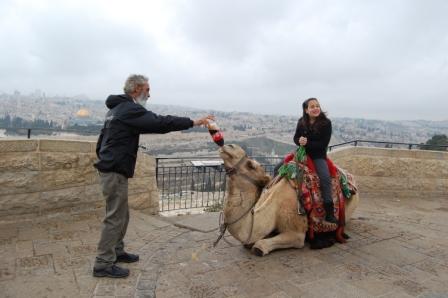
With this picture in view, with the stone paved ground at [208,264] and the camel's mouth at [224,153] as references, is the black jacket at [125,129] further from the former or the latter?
the stone paved ground at [208,264]

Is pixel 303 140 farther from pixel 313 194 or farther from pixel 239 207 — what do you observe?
pixel 239 207

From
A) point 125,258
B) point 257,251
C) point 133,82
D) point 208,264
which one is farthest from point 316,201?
point 133,82

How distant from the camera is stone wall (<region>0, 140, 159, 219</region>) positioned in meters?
6.13

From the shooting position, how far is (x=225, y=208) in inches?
195

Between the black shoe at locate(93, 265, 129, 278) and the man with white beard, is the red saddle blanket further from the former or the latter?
the black shoe at locate(93, 265, 129, 278)

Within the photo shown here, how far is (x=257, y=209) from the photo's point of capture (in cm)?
507

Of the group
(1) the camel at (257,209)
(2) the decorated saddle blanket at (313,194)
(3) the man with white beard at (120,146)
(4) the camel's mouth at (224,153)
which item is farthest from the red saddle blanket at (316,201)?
(3) the man with white beard at (120,146)

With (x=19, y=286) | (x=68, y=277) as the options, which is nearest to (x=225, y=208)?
(x=68, y=277)

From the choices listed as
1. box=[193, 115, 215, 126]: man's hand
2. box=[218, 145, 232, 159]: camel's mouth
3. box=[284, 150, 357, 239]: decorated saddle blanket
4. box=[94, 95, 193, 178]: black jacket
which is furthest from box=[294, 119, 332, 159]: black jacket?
box=[94, 95, 193, 178]: black jacket

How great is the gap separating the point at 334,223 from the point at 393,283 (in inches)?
50.8

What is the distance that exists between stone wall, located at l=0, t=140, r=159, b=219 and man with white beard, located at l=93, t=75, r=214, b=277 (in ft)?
7.72

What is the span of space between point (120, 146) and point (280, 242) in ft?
8.27

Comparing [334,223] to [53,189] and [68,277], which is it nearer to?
[68,277]

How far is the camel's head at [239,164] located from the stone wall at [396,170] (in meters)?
5.09
